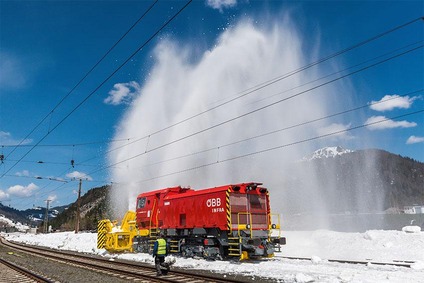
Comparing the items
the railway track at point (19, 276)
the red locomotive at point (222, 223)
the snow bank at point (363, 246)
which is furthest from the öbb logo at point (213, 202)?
the snow bank at point (363, 246)

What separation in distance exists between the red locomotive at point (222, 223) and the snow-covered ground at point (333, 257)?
0.82 meters

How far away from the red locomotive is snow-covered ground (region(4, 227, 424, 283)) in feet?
2.70

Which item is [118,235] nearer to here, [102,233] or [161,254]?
[102,233]

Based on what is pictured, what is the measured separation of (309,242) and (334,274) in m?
16.4

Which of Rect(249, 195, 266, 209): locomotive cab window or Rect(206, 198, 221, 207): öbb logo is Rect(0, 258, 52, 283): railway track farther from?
Rect(249, 195, 266, 209): locomotive cab window

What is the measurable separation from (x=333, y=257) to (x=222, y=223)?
31.5 ft

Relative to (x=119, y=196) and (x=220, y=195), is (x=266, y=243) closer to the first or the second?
(x=220, y=195)

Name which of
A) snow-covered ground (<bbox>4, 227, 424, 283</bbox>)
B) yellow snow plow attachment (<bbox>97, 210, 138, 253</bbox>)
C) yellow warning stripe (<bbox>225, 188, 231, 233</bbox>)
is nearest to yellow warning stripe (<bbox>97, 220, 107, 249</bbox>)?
yellow snow plow attachment (<bbox>97, 210, 138, 253</bbox>)

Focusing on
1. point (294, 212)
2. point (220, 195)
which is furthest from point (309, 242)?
point (294, 212)

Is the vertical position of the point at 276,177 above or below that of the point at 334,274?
above

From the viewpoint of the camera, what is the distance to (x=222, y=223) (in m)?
17.1

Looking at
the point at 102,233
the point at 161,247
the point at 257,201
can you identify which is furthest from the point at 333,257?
the point at 102,233

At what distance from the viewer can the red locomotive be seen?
16719mm

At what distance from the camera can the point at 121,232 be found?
80.2 feet
